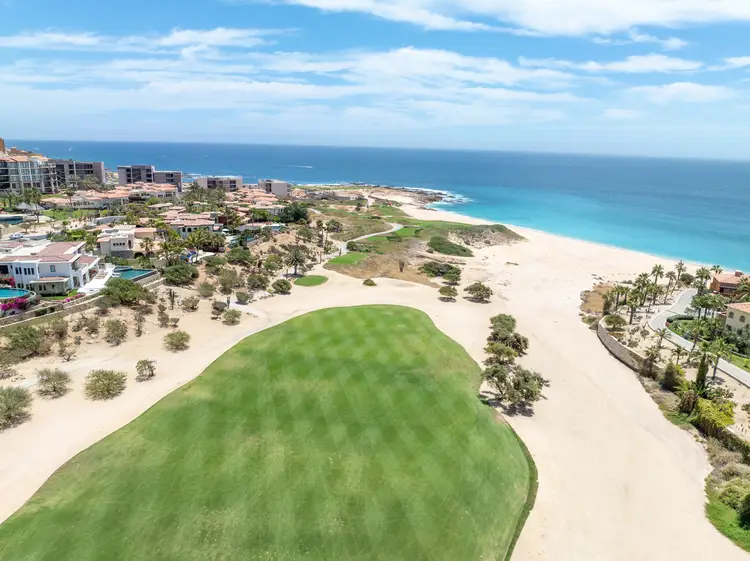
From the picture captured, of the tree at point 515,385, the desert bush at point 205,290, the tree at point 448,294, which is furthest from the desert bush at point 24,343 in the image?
the tree at point 448,294

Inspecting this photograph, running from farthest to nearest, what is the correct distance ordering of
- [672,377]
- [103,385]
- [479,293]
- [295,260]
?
[295,260] → [479,293] → [672,377] → [103,385]

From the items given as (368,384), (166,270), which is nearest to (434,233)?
(166,270)

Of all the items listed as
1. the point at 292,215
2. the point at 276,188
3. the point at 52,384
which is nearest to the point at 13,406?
the point at 52,384

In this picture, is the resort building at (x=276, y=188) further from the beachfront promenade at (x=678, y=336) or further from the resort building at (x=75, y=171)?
the beachfront promenade at (x=678, y=336)

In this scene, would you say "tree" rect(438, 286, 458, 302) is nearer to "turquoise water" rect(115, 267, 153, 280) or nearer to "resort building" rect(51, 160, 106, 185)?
"turquoise water" rect(115, 267, 153, 280)

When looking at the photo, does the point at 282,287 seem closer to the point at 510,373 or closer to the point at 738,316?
the point at 510,373

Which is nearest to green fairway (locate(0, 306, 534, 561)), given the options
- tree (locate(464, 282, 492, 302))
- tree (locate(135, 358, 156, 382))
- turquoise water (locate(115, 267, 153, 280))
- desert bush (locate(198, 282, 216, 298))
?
tree (locate(135, 358, 156, 382))
